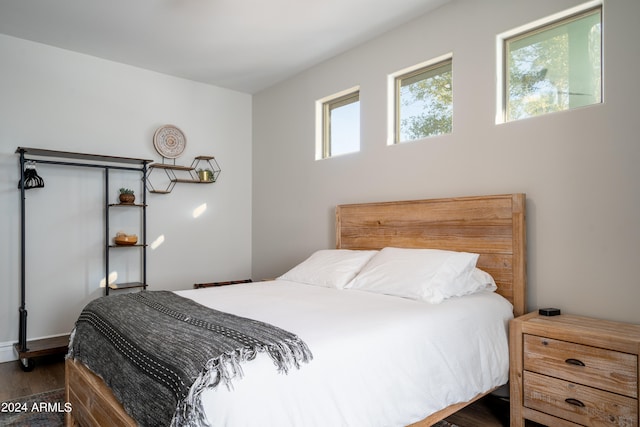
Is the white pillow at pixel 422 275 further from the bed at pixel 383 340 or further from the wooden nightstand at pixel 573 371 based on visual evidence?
the wooden nightstand at pixel 573 371

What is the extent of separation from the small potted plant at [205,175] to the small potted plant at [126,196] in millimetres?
745

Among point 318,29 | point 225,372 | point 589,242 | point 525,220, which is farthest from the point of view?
point 318,29

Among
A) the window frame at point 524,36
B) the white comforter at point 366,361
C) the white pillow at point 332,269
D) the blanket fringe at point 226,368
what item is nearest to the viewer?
the blanket fringe at point 226,368

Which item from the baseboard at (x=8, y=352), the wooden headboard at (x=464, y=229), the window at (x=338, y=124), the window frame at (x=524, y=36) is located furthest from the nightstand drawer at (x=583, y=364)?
the baseboard at (x=8, y=352)

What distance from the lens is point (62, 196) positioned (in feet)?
12.1

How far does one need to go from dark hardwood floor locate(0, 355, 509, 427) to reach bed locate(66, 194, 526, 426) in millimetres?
329

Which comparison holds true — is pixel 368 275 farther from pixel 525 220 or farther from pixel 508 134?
pixel 508 134

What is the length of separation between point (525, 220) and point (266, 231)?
286 centimetres

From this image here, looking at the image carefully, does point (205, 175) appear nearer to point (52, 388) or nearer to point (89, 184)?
point (89, 184)

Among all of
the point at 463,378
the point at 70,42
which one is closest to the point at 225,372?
the point at 463,378

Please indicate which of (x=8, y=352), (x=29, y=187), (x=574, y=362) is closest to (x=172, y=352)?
(x=574, y=362)

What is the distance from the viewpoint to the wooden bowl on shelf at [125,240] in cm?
381

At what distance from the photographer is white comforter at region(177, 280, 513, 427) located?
1.32 metres

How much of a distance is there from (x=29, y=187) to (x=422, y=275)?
318cm
